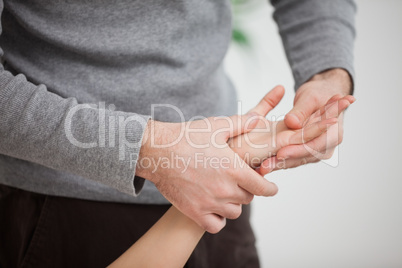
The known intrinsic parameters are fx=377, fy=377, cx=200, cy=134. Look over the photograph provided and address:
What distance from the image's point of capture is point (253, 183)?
77cm

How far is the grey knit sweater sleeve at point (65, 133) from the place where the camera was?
694 millimetres

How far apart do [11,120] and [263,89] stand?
5.35 feet

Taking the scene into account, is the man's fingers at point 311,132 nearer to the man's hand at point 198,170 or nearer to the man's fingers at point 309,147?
the man's fingers at point 309,147

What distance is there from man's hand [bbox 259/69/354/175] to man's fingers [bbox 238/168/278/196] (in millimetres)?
74

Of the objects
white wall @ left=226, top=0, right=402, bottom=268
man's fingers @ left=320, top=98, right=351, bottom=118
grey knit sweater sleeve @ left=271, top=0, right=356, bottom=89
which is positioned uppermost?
grey knit sweater sleeve @ left=271, top=0, right=356, bottom=89

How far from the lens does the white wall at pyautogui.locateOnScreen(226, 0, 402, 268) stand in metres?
2.00

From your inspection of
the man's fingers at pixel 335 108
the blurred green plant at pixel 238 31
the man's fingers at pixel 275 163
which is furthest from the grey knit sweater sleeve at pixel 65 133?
the blurred green plant at pixel 238 31

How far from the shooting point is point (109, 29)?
87 centimetres

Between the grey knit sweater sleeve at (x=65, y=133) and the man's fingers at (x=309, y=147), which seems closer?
the grey knit sweater sleeve at (x=65, y=133)

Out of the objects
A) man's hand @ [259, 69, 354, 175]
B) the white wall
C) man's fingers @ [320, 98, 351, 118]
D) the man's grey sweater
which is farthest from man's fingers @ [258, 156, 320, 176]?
the white wall

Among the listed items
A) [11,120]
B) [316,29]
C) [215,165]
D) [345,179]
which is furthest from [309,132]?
[345,179]

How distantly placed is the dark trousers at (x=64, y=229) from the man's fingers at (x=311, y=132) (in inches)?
16.5

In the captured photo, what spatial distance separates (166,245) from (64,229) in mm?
262

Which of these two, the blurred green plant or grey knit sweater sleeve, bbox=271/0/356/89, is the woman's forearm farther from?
the blurred green plant
